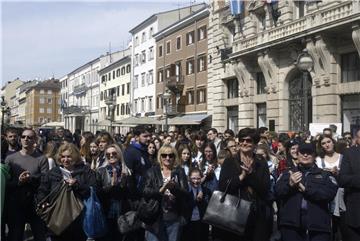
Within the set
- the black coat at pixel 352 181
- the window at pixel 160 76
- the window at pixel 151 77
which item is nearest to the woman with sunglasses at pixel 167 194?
the black coat at pixel 352 181

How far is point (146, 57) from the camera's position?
58.9 metres

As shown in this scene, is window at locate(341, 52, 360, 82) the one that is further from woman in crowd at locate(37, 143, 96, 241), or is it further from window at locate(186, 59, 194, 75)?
window at locate(186, 59, 194, 75)

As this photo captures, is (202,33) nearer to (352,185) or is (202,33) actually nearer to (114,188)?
(114,188)

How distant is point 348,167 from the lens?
21.4 ft

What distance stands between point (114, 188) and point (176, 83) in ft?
130

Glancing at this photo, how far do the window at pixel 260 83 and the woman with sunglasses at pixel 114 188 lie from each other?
25.5 meters

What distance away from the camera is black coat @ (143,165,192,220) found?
21.2 feet

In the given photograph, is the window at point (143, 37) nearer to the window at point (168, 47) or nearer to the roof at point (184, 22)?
the roof at point (184, 22)

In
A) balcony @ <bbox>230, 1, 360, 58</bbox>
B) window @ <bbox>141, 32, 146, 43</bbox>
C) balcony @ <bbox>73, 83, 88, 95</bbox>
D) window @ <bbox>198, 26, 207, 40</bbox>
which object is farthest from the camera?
balcony @ <bbox>73, 83, 88, 95</bbox>

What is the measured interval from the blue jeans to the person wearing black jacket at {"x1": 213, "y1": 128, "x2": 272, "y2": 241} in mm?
662

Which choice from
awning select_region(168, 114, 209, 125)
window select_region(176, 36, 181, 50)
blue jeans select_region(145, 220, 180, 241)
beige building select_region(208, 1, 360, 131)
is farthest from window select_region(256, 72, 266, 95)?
blue jeans select_region(145, 220, 180, 241)

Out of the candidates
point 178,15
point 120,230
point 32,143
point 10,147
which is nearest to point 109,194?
point 120,230

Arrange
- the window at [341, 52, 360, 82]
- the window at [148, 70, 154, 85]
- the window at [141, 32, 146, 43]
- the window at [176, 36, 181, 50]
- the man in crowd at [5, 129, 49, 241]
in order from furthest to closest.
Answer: the window at [141, 32, 146, 43] → the window at [148, 70, 154, 85] → the window at [176, 36, 181, 50] → the window at [341, 52, 360, 82] → the man in crowd at [5, 129, 49, 241]

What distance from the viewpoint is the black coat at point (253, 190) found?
5.95 meters
